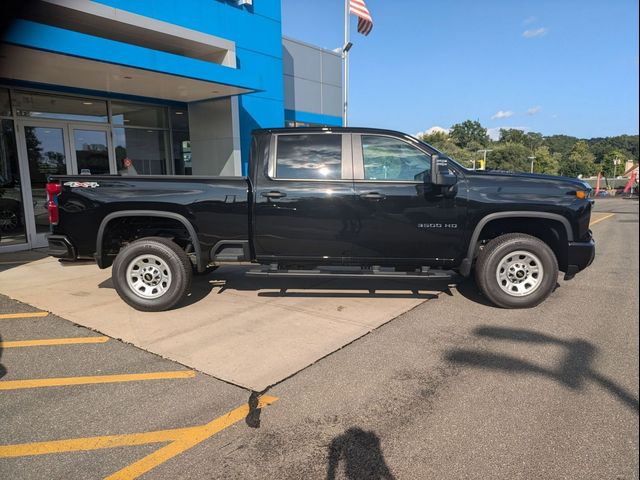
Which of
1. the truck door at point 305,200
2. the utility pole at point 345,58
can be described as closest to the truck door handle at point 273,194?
the truck door at point 305,200

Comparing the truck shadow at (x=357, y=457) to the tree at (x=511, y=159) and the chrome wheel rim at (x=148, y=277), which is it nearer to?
the chrome wheel rim at (x=148, y=277)

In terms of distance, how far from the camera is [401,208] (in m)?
5.15

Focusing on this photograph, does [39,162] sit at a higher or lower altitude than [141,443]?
higher

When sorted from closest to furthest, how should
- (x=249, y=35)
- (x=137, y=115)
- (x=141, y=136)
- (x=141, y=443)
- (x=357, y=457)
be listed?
(x=357, y=457) → (x=141, y=443) → (x=137, y=115) → (x=141, y=136) → (x=249, y=35)

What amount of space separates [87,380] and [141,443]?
3.82 ft

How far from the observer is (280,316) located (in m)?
5.12

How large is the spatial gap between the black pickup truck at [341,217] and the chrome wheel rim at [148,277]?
1 cm

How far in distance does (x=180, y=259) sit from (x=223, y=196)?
0.89 m

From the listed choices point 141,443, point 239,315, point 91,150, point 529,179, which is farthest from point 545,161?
point 141,443

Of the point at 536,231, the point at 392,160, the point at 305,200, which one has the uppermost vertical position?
the point at 392,160

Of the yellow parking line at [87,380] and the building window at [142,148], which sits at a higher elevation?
the building window at [142,148]

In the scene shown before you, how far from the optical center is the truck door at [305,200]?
17.0 ft

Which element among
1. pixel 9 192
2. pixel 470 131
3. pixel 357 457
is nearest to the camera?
pixel 357 457

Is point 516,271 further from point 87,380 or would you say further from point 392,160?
point 87,380
